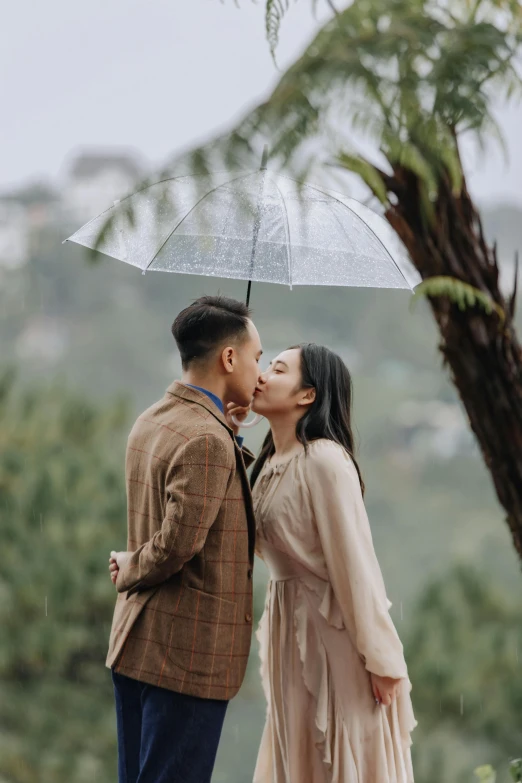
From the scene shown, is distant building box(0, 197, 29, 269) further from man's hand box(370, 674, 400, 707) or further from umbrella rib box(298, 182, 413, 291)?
man's hand box(370, 674, 400, 707)

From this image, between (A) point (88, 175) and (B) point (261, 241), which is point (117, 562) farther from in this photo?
(A) point (88, 175)

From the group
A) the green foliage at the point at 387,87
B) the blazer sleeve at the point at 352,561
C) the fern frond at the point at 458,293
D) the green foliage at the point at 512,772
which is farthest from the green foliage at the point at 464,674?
the green foliage at the point at 387,87

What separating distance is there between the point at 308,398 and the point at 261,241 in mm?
327

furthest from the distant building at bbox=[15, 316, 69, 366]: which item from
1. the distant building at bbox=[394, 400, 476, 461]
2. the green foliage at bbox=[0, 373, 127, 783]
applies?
the green foliage at bbox=[0, 373, 127, 783]

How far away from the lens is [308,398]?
6.20ft

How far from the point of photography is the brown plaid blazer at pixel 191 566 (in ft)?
5.39

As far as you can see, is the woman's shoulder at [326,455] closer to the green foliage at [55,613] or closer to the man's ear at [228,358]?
the man's ear at [228,358]

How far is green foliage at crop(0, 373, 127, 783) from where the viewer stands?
6.21 metres

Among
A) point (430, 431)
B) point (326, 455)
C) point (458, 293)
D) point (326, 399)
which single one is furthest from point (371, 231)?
point (430, 431)

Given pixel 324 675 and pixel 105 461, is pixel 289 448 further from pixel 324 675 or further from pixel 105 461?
pixel 105 461

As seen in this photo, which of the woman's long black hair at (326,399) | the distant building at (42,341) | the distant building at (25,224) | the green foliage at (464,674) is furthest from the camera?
the distant building at (42,341)

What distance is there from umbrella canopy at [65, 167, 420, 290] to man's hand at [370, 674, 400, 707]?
75 centimetres

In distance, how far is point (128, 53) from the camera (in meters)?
15.1

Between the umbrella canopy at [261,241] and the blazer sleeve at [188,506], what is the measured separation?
1.29 ft
